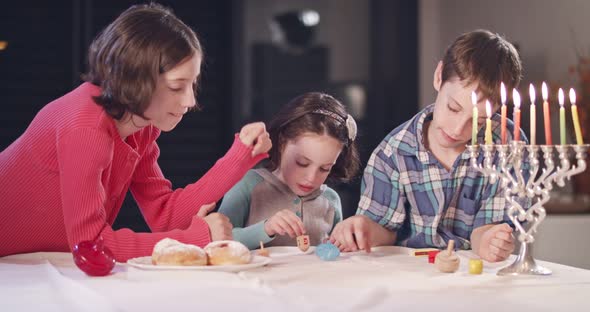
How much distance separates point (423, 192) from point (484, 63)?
389mm

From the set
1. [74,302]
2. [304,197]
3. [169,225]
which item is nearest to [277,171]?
[304,197]

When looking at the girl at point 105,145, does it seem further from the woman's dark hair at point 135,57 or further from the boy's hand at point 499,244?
the boy's hand at point 499,244

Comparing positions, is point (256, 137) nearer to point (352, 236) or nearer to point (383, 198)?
point (352, 236)

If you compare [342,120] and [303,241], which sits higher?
[342,120]

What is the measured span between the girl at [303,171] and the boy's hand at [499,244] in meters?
0.66

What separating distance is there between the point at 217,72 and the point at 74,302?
400cm

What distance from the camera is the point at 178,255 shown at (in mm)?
1534

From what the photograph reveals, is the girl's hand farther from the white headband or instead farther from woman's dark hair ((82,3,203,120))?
the white headband

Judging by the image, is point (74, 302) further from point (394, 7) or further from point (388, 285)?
point (394, 7)

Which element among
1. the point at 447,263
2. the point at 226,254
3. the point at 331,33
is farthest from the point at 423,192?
the point at 331,33

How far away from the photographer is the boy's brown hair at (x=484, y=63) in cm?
205

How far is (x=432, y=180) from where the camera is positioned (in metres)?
2.17

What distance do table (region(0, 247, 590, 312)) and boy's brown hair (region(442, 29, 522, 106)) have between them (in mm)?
558

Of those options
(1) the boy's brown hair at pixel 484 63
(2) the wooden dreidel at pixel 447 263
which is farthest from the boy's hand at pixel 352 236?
(1) the boy's brown hair at pixel 484 63
